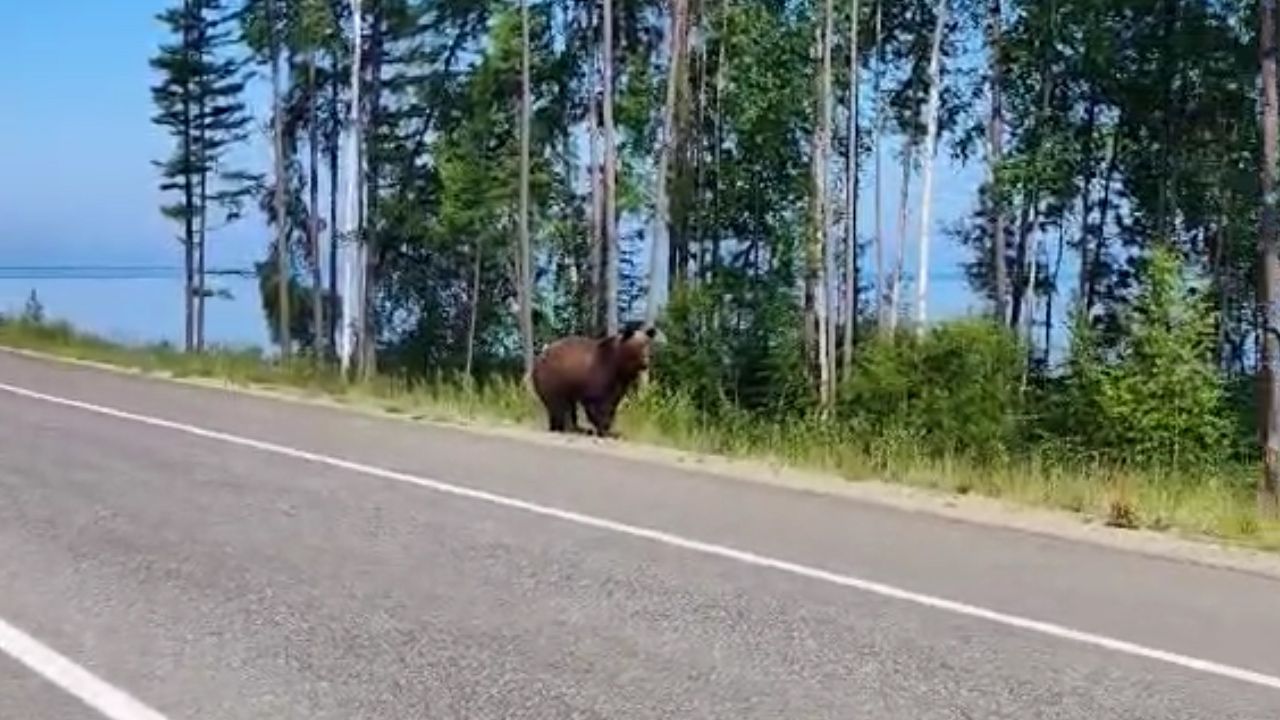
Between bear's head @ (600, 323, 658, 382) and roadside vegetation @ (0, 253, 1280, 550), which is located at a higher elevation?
bear's head @ (600, 323, 658, 382)

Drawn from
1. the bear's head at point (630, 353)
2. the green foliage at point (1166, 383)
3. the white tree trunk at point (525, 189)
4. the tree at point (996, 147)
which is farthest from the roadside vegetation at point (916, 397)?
the tree at point (996, 147)

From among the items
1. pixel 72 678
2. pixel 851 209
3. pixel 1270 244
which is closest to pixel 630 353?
pixel 72 678

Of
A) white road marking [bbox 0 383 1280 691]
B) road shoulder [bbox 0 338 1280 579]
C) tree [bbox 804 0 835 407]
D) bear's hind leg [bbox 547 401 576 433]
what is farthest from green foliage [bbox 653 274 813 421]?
white road marking [bbox 0 383 1280 691]

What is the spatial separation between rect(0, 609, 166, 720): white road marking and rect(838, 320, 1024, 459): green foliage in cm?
2470

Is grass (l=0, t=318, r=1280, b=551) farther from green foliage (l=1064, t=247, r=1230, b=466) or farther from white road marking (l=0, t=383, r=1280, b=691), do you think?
white road marking (l=0, t=383, r=1280, b=691)

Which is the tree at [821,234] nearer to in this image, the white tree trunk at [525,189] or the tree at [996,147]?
the tree at [996,147]

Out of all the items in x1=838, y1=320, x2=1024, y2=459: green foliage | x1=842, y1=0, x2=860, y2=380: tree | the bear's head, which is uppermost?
x1=842, y1=0, x2=860, y2=380: tree

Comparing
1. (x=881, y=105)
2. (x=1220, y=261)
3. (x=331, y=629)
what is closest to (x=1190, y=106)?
(x=1220, y=261)

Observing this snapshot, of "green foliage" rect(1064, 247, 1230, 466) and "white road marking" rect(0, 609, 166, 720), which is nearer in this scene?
"white road marking" rect(0, 609, 166, 720)

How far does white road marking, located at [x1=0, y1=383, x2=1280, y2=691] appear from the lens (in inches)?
252

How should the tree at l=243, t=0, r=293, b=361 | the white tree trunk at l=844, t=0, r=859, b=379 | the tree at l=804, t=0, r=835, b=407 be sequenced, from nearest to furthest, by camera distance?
the tree at l=804, t=0, r=835, b=407
the white tree trunk at l=844, t=0, r=859, b=379
the tree at l=243, t=0, r=293, b=361

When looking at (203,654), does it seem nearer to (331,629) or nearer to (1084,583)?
(331,629)

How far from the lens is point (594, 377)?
16969 mm

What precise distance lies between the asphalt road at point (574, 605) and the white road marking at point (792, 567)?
0.03 metres
